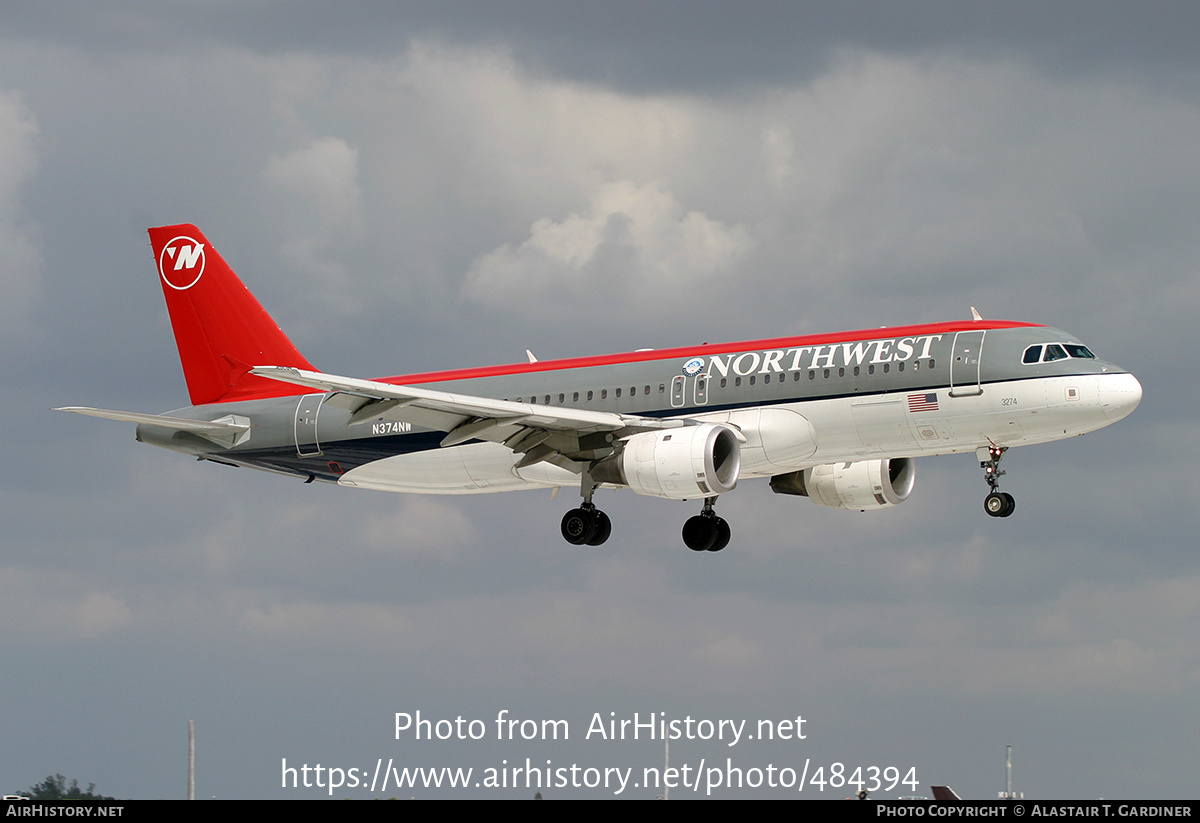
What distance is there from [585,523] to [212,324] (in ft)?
62.3

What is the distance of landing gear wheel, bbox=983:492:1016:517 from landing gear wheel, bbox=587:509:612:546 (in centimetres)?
1199

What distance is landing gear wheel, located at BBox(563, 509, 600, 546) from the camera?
51.7 meters

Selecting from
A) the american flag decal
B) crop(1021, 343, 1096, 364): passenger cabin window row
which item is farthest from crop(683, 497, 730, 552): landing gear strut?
crop(1021, 343, 1096, 364): passenger cabin window row

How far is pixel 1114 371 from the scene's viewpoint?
4675cm

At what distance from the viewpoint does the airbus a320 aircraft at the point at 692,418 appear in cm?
4678

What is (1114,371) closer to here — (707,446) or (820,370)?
(820,370)

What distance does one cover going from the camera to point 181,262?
63500 millimetres

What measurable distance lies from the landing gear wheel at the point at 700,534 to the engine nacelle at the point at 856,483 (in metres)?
3.24

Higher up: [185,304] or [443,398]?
[185,304]

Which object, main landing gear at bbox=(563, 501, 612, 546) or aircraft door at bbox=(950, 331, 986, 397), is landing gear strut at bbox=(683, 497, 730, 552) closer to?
main landing gear at bbox=(563, 501, 612, 546)

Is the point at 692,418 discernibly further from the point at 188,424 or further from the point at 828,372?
the point at 188,424

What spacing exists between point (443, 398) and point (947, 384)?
14722 mm

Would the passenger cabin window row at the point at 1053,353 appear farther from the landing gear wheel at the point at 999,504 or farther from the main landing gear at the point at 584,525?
the main landing gear at the point at 584,525
